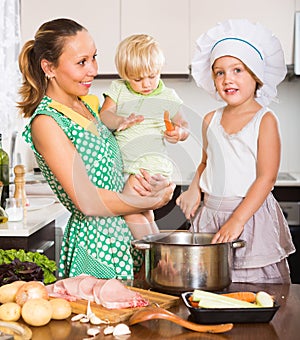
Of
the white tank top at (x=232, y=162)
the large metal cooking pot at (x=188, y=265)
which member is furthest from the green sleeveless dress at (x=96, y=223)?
the large metal cooking pot at (x=188, y=265)

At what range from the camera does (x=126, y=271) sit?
199cm

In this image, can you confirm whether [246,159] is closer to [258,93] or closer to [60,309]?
[258,93]

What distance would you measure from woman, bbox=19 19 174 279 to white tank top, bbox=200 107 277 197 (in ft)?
0.56

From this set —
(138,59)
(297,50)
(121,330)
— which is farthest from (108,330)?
(297,50)

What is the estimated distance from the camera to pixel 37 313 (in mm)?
1326

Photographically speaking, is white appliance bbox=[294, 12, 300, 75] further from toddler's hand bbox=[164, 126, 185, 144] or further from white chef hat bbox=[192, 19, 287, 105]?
toddler's hand bbox=[164, 126, 185, 144]

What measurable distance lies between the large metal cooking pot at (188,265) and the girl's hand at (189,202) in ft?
1.40

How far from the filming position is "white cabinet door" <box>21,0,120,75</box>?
4059 millimetres

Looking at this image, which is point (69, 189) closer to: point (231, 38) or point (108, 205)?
point (108, 205)

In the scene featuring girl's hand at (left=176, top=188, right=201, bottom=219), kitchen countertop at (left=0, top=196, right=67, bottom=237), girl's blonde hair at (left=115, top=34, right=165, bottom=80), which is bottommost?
kitchen countertop at (left=0, top=196, right=67, bottom=237)

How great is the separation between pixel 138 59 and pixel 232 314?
1.25 m

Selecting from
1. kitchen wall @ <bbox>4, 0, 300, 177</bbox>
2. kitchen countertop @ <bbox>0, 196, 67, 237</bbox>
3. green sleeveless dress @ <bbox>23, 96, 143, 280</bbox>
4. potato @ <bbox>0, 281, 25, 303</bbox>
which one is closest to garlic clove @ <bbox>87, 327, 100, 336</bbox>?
potato @ <bbox>0, 281, 25, 303</bbox>

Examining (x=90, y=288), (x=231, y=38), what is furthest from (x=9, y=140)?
(x=90, y=288)

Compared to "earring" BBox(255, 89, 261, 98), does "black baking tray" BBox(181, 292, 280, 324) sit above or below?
below
